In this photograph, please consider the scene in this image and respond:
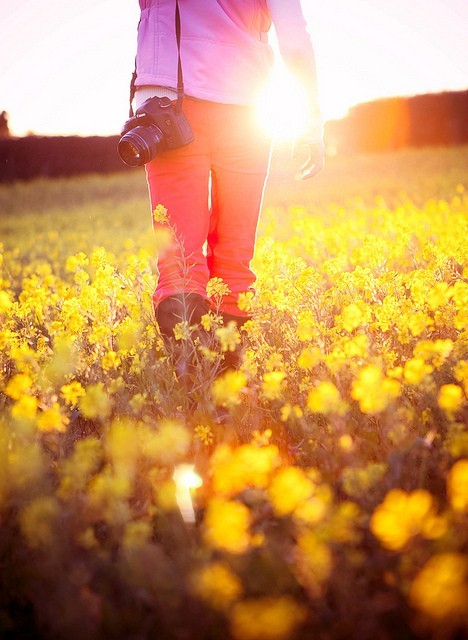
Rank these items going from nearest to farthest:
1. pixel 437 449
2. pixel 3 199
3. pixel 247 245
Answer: pixel 437 449
pixel 247 245
pixel 3 199

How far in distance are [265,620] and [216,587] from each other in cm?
13

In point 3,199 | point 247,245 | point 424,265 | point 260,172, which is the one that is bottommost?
point 3,199

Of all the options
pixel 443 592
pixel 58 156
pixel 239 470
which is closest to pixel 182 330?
pixel 239 470

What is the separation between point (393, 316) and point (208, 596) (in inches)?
61.8

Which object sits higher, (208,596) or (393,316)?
(393,316)

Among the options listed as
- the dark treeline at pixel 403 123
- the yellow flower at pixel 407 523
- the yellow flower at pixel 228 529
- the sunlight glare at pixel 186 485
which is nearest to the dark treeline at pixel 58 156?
the dark treeline at pixel 403 123

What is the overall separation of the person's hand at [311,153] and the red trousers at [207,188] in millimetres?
170

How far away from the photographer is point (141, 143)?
2.05 meters

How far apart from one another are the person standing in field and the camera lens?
13 centimetres

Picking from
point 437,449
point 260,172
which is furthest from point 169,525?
point 260,172

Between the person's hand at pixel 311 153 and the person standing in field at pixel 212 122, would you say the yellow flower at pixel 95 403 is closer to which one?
the person standing in field at pixel 212 122

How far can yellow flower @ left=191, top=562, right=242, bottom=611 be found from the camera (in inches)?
45.0

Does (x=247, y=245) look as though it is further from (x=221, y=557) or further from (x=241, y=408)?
(x=221, y=557)

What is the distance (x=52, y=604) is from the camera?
126 cm
